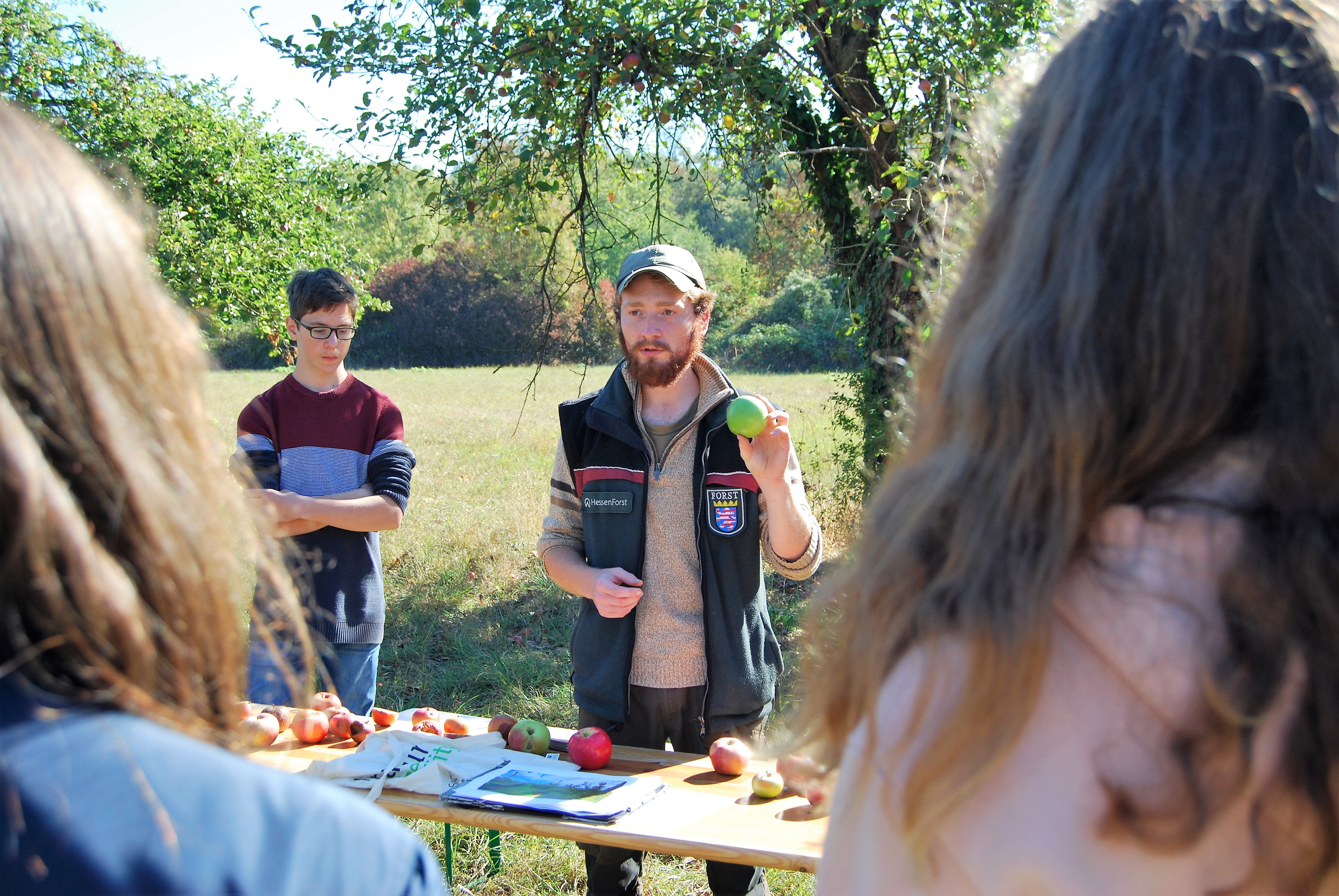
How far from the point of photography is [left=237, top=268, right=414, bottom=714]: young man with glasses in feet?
11.4

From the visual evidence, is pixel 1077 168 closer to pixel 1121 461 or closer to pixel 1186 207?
pixel 1186 207

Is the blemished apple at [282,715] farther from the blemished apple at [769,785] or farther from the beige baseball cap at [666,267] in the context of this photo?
the beige baseball cap at [666,267]

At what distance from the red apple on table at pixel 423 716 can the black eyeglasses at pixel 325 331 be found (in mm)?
1480

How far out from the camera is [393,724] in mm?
3160

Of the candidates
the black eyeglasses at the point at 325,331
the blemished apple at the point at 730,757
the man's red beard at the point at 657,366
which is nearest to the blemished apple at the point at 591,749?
the blemished apple at the point at 730,757

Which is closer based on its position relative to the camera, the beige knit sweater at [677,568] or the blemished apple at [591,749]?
the blemished apple at [591,749]

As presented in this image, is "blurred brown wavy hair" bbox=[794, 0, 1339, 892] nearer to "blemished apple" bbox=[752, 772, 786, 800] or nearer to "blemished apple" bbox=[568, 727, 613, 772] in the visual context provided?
"blemished apple" bbox=[752, 772, 786, 800]

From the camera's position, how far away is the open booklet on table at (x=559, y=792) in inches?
92.3

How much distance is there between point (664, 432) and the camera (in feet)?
9.83

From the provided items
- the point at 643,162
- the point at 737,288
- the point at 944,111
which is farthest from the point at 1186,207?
the point at 737,288

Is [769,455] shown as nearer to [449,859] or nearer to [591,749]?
[591,749]

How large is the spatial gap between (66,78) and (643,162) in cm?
707

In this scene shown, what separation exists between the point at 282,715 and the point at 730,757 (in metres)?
1.56

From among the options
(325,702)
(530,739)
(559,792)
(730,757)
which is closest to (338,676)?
(325,702)
